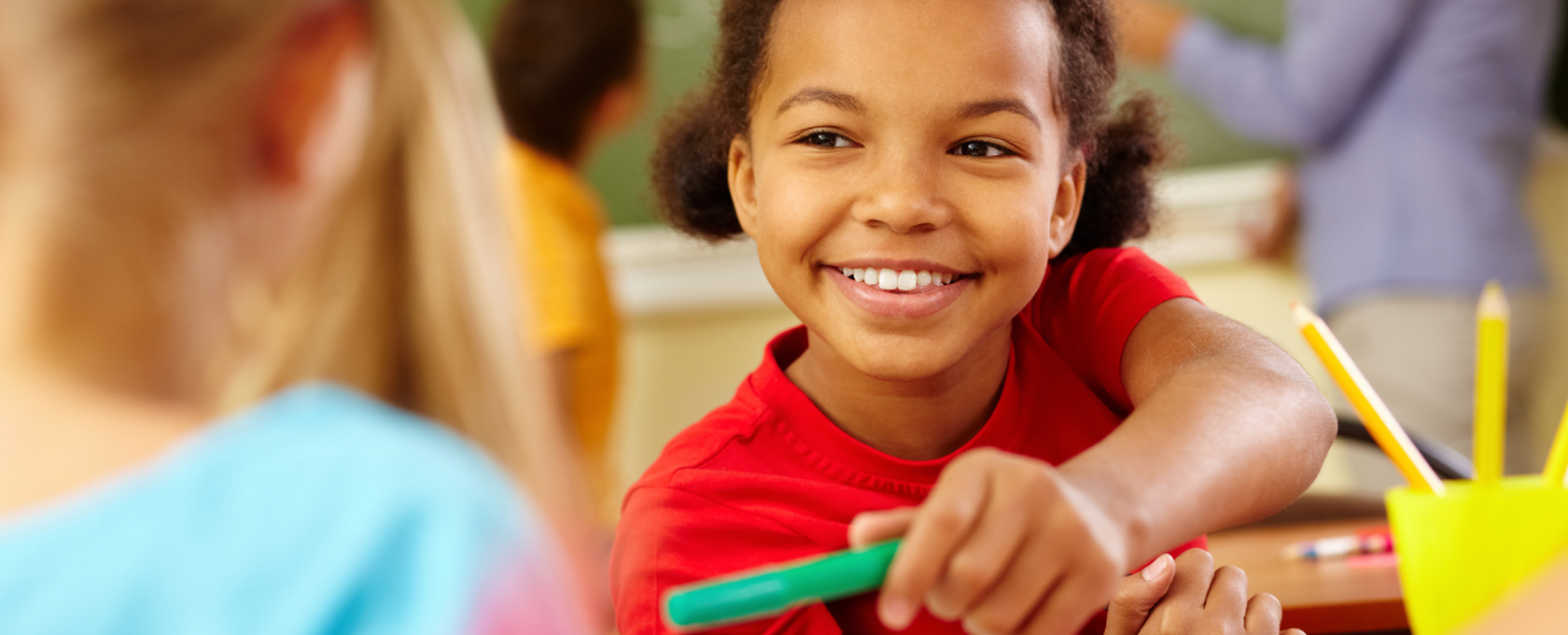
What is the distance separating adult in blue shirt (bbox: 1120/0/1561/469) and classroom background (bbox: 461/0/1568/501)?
0.20 metres

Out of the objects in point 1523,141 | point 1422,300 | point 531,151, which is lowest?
point 1422,300

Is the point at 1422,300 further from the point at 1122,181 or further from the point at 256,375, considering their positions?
the point at 256,375

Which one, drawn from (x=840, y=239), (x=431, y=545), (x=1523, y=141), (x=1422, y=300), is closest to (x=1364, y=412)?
(x=840, y=239)

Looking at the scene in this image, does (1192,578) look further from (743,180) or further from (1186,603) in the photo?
(743,180)

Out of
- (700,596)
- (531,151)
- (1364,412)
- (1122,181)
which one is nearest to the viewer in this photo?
(700,596)

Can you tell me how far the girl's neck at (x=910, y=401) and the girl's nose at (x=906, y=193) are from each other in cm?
12

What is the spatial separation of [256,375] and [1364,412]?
1.49 feet

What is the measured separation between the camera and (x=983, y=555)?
412mm

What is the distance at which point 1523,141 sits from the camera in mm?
1709

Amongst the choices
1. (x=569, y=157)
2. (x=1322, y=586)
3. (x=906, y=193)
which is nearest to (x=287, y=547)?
(x=906, y=193)

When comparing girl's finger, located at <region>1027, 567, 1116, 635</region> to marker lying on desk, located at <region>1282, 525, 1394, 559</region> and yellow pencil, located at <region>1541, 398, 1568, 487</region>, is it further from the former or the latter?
marker lying on desk, located at <region>1282, 525, 1394, 559</region>

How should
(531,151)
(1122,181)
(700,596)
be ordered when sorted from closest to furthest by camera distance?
(700,596), (1122,181), (531,151)

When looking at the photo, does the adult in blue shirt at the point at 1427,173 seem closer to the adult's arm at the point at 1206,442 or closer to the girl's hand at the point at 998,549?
the adult's arm at the point at 1206,442

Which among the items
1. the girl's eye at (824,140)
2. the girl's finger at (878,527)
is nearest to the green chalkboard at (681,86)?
the girl's eye at (824,140)
